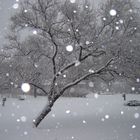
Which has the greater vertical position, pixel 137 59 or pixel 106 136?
pixel 137 59

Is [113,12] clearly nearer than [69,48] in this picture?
Yes

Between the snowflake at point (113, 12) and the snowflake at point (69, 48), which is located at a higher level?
the snowflake at point (113, 12)

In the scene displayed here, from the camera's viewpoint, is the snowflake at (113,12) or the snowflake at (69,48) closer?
the snowflake at (113,12)

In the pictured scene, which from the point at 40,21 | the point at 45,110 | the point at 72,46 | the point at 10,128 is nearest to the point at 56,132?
the point at 45,110

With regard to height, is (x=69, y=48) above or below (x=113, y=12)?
below

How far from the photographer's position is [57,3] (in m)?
17.0

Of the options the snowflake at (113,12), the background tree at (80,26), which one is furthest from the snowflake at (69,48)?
the snowflake at (113,12)

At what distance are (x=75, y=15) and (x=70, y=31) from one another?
1.18 meters

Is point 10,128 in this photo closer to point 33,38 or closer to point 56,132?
point 56,132

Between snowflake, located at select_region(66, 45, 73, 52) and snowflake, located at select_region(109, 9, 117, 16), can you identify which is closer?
snowflake, located at select_region(109, 9, 117, 16)

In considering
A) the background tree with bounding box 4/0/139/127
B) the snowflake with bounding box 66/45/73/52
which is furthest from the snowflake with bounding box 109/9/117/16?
the snowflake with bounding box 66/45/73/52

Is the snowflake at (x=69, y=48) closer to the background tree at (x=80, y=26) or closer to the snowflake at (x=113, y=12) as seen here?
the background tree at (x=80, y=26)

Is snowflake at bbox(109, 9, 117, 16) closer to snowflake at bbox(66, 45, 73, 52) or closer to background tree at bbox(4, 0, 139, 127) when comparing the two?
background tree at bbox(4, 0, 139, 127)

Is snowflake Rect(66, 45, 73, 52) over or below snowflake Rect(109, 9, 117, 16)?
below
